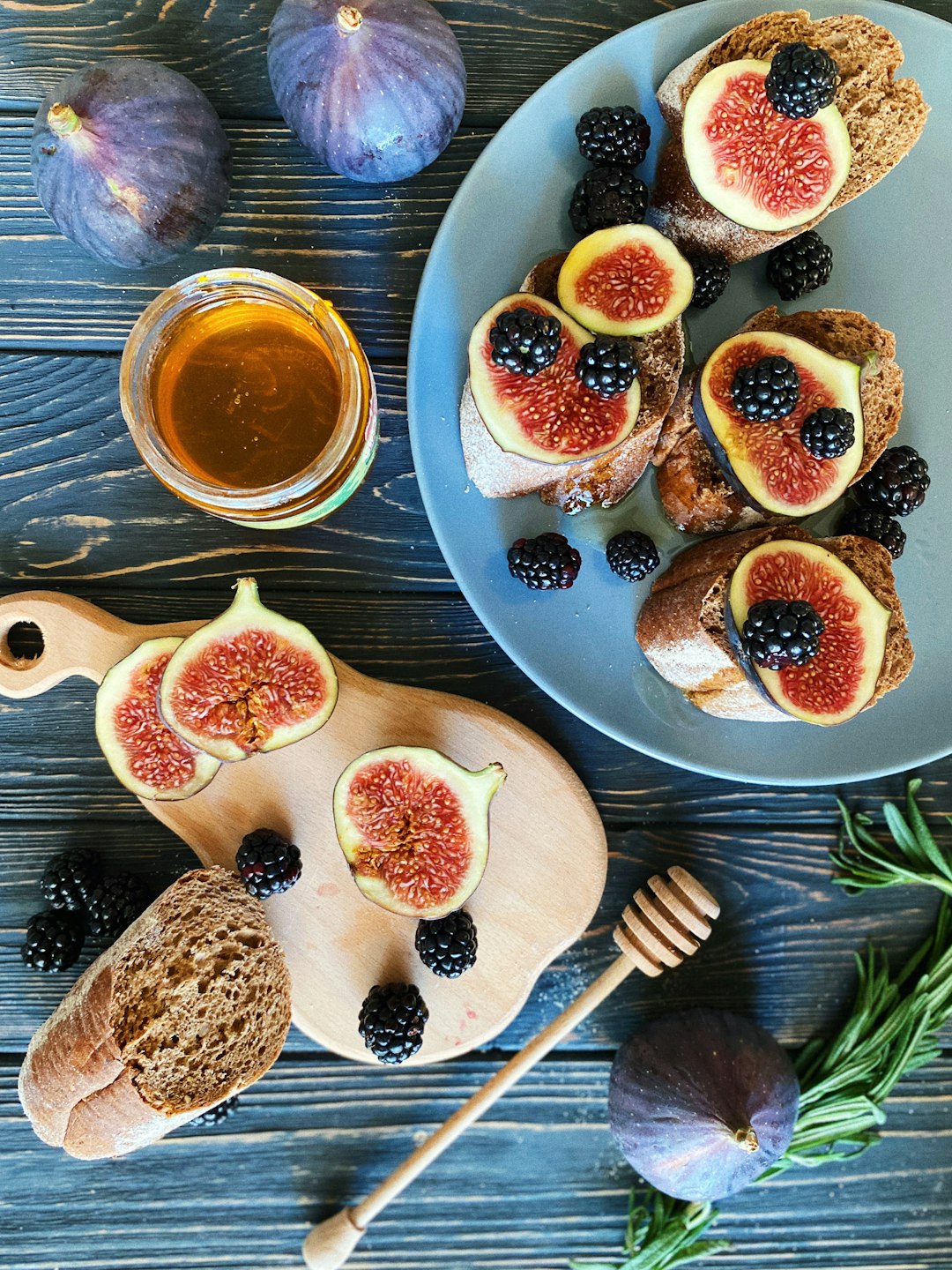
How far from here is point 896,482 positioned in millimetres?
1439

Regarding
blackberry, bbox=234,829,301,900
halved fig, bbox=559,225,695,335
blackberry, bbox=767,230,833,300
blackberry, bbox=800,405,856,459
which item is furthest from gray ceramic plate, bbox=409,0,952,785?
blackberry, bbox=234,829,301,900

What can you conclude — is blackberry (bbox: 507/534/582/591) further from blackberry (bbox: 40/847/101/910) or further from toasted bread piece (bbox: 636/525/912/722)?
blackberry (bbox: 40/847/101/910)

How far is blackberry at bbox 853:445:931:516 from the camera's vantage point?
4.73 ft

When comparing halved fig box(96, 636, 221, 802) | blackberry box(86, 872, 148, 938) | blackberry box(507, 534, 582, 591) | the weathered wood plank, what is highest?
blackberry box(507, 534, 582, 591)

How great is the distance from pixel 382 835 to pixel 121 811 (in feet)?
1.82

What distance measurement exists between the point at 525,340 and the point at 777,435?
430 mm

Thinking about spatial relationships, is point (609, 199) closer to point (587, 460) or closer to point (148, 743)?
point (587, 460)

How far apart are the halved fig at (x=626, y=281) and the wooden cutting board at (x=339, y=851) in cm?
70

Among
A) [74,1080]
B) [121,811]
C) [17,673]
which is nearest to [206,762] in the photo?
[121,811]

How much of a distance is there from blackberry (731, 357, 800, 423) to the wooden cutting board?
67cm

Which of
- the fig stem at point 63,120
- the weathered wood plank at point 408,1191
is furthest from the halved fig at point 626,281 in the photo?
the weathered wood plank at point 408,1191

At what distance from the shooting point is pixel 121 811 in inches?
67.0

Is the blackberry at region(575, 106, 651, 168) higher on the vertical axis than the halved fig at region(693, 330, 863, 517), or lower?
higher

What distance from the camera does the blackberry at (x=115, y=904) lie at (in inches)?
63.1
